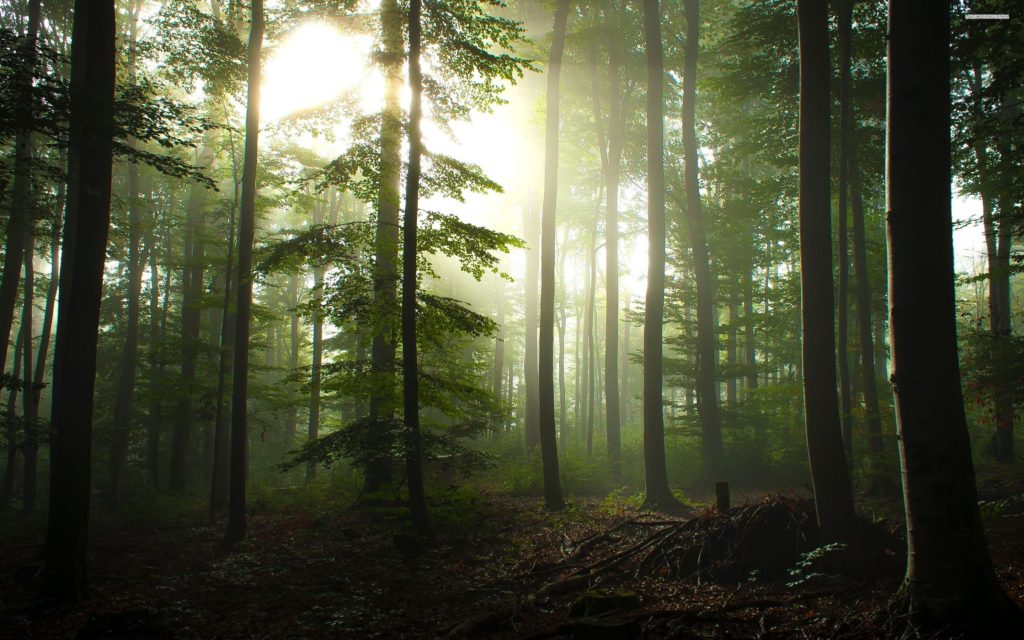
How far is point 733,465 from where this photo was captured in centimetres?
1720

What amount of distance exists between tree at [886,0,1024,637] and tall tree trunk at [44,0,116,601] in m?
9.62

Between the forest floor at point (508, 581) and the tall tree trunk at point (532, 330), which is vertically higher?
the tall tree trunk at point (532, 330)

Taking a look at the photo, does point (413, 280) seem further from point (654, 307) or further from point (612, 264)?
point (612, 264)

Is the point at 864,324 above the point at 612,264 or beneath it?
beneath

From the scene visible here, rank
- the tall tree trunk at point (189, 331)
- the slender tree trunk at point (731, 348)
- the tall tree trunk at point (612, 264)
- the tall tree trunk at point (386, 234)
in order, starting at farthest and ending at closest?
1. the tall tree trunk at point (612, 264)
2. the slender tree trunk at point (731, 348)
3. the tall tree trunk at point (189, 331)
4. the tall tree trunk at point (386, 234)

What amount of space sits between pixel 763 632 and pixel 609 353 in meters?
14.4

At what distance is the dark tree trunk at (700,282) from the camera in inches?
642

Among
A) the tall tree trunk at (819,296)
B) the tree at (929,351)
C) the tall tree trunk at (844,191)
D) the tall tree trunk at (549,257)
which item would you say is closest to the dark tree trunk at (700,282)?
the tall tree trunk at (844,191)

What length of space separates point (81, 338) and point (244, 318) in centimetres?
414

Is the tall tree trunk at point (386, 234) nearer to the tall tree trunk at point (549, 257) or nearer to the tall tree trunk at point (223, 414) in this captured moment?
the tall tree trunk at point (549, 257)

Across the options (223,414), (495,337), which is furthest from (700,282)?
(223,414)

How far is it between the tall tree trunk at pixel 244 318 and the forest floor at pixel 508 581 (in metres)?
0.88

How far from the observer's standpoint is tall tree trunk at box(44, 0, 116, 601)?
24.5 feet

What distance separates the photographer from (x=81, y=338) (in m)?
7.77
